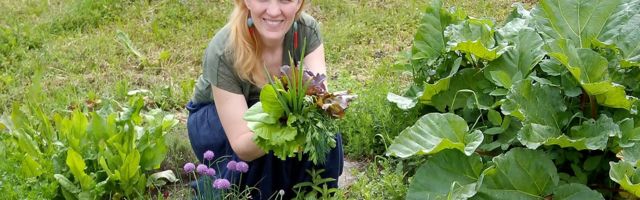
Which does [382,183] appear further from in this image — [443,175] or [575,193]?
[575,193]

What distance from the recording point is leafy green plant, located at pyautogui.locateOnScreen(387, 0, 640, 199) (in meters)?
2.92

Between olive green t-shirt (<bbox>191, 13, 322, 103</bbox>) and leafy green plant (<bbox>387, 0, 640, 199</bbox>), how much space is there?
506 millimetres

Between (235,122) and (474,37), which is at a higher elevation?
(474,37)

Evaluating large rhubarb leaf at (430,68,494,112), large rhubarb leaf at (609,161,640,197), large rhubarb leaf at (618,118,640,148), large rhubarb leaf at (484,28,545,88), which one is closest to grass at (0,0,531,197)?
large rhubarb leaf at (430,68,494,112)

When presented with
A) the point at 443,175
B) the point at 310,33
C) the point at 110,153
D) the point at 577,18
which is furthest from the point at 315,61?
the point at 577,18

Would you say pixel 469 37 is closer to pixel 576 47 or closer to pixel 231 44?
pixel 576 47

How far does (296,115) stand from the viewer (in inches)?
117

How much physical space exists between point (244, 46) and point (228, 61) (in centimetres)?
10

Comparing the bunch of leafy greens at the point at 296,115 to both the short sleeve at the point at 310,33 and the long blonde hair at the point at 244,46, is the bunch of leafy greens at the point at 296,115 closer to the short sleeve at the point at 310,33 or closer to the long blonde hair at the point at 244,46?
the long blonde hair at the point at 244,46

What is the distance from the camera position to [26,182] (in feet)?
10.8

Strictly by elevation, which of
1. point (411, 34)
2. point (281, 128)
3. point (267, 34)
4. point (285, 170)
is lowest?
point (411, 34)

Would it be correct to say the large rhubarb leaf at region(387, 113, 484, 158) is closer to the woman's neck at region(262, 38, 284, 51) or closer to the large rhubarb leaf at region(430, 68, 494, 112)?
the large rhubarb leaf at region(430, 68, 494, 112)

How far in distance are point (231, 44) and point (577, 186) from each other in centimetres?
137

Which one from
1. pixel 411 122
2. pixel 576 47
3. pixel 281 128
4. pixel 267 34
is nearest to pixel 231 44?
pixel 267 34
